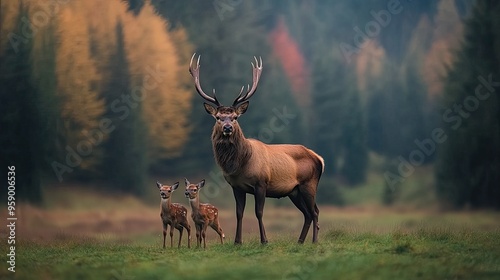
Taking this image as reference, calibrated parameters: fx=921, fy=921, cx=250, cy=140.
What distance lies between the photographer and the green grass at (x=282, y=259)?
41.1 ft

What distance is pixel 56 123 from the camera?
2412cm

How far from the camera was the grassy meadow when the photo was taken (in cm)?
1256

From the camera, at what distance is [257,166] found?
1592cm

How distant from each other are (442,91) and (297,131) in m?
→ 4.62

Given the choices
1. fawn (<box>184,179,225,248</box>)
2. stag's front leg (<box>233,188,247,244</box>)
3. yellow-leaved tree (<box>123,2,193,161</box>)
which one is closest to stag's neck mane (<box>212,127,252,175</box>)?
Result: stag's front leg (<box>233,188,247,244</box>)

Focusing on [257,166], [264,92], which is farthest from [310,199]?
[264,92]

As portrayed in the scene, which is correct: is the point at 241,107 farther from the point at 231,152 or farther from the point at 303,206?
the point at 303,206

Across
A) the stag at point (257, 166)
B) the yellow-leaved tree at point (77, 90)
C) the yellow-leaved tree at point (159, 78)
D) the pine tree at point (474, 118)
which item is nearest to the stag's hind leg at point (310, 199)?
the stag at point (257, 166)

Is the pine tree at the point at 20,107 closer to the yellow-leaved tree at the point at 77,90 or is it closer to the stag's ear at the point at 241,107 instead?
the yellow-leaved tree at the point at 77,90

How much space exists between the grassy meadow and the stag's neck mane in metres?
1.34

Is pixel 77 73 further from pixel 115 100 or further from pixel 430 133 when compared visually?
pixel 430 133

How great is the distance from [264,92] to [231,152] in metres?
13.5

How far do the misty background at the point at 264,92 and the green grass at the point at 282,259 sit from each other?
755 cm

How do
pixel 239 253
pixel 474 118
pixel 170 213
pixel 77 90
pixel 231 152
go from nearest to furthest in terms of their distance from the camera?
pixel 239 253 → pixel 231 152 → pixel 170 213 → pixel 77 90 → pixel 474 118
